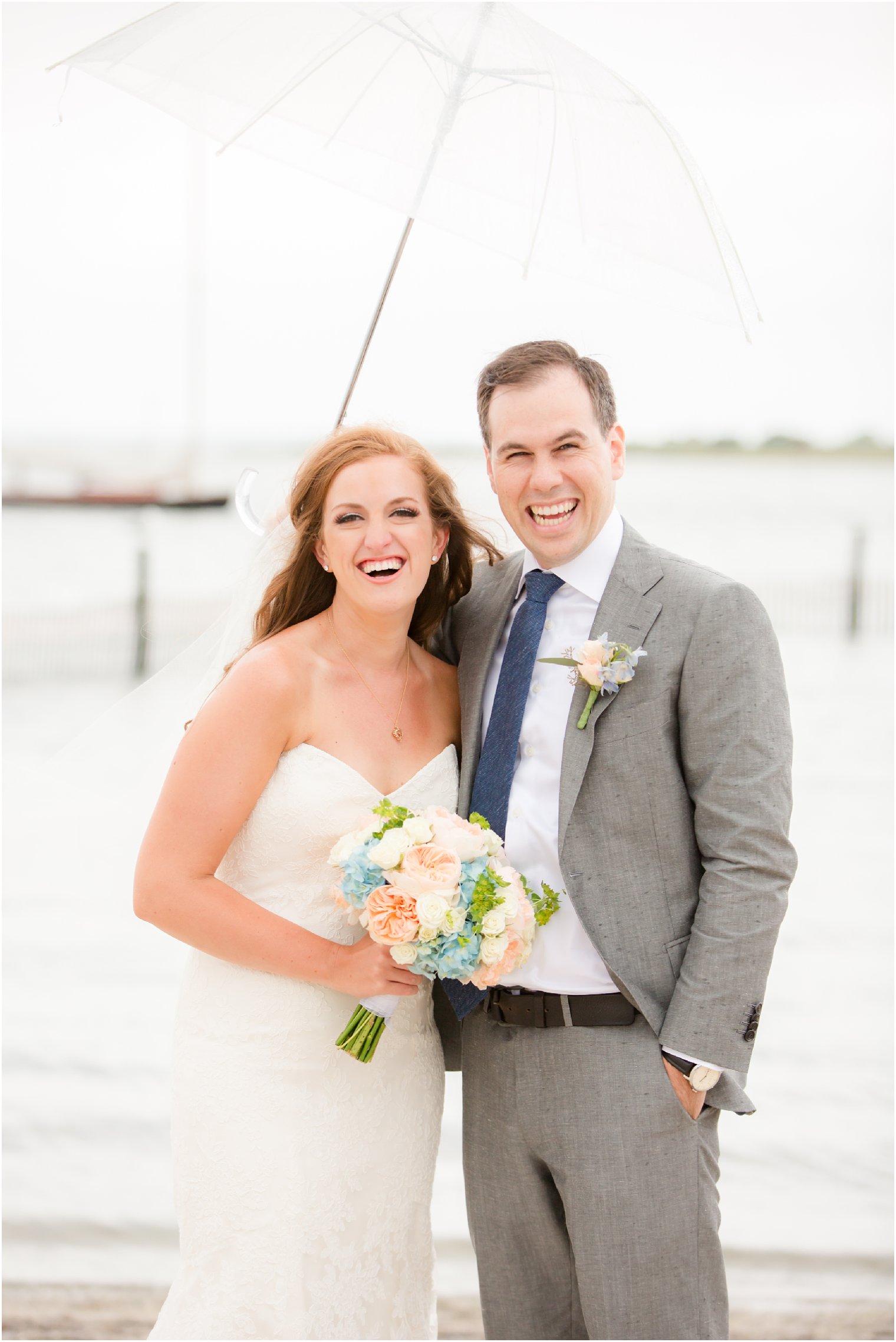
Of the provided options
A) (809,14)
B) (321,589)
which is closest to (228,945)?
(321,589)

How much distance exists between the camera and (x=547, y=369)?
258 centimetres

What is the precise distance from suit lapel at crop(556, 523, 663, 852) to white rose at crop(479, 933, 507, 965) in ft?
0.90

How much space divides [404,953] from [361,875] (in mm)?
182

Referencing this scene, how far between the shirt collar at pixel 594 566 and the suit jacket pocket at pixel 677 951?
78 centimetres

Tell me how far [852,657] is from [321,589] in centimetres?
2112

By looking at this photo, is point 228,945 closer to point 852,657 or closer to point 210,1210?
point 210,1210

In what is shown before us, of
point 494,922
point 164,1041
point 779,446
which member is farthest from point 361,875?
point 779,446

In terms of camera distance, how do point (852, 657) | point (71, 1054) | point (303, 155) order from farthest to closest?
point (852, 657)
point (71, 1054)
point (303, 155)

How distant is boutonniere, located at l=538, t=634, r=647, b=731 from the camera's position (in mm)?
2379

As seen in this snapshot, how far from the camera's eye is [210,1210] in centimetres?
267

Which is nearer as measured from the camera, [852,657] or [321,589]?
[321,589]

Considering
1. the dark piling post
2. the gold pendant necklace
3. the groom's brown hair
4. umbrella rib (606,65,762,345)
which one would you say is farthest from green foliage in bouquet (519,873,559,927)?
the dark piling post

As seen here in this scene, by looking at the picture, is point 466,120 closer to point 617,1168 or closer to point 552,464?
point 552,464

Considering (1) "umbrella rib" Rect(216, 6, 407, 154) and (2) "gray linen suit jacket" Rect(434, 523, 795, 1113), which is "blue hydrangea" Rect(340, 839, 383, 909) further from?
(1) "umbrella rib" Rect(216, 6, 407, 154)
